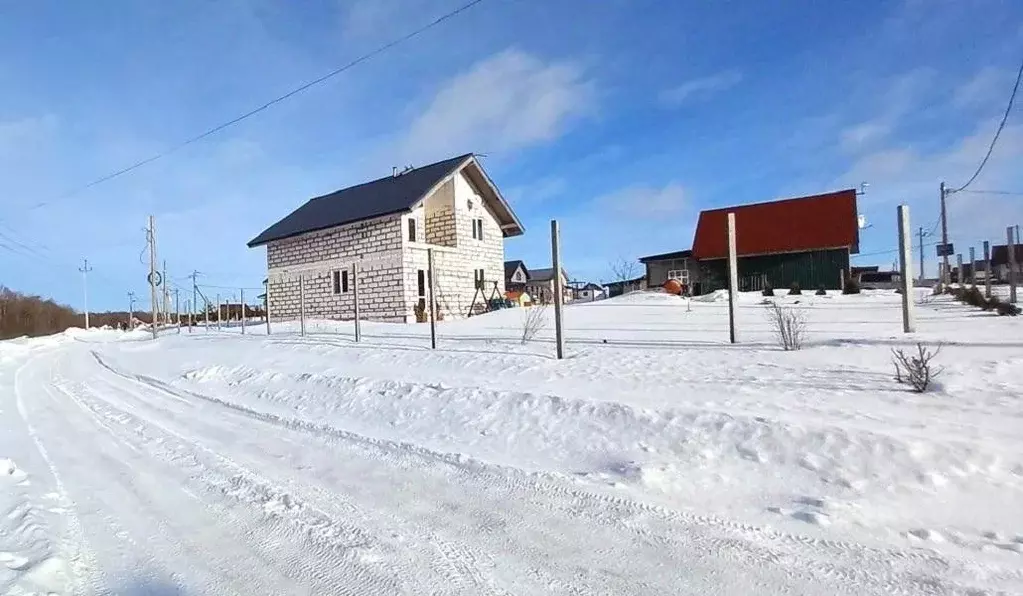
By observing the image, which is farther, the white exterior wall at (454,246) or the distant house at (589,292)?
the distant house at (589,292)

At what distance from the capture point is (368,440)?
5727 millimetres

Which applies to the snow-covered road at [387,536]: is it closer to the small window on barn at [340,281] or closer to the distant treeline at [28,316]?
the small window on barn at [340,281]

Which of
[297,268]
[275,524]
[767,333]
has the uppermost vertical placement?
[297,268]

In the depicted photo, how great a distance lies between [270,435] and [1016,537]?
6042mm

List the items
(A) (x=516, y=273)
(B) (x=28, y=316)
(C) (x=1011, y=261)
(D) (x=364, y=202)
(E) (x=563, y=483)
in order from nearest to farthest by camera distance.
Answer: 1. (E) (x=563, y=483)
2. (C) (x=1011, y=261)
3. (D) (x=364, y=202)
4. (B) (x=28, y=316)
5. (A) (x=516, y=273)

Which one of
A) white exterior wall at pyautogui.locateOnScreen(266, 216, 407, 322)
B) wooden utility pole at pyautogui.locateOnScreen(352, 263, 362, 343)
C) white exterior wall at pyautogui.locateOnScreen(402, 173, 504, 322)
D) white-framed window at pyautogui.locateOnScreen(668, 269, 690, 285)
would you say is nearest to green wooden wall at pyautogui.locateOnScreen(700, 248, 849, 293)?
white-framed window at pyautogui.locateOnScreen(668, 269, 690, 285)

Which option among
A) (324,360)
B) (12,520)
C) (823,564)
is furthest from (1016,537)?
(324,360)

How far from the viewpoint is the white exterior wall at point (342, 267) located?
79.9 ft

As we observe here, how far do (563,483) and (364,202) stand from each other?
25094 millimetres

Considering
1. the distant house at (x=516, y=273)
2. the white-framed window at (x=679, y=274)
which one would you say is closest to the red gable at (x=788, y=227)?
the white-framed window at (x=679, y=274)

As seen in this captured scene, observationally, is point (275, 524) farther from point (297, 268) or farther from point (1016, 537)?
point (297, 268)

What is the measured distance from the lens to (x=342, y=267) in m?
26.3

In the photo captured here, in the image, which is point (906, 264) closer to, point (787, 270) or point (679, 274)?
point (787, 270)

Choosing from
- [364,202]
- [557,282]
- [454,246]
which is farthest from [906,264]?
[364,202]
